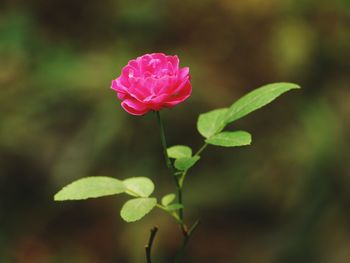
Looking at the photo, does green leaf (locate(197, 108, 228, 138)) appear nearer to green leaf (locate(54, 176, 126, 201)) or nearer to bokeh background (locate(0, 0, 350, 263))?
green leaf (locate(54, 176, 126, 201))

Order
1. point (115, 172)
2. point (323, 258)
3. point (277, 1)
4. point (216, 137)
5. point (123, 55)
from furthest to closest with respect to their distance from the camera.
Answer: point (277, 1) → point (123, 55) → point (115, 172) → point (323, 258) → point (216, 137)

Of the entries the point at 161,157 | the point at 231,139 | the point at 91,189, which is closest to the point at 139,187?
the point at 91,189

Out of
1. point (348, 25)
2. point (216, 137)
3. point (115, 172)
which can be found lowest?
point (115, 172)

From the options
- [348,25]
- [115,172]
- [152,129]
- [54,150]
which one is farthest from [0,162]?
[348,25]

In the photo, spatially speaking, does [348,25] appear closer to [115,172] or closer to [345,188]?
[345,188]

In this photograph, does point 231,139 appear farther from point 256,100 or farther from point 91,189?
point 91,189

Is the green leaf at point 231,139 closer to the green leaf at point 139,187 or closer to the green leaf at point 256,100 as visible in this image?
the green leaf at point 256,100
